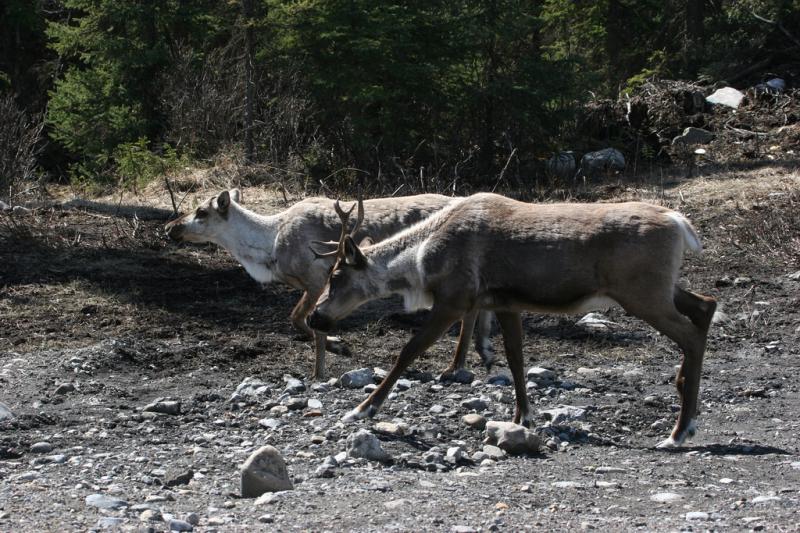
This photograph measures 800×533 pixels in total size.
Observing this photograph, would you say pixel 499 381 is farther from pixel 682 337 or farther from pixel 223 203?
pixel 223 203

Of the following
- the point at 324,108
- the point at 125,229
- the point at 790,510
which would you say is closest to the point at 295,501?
the point at 790,510

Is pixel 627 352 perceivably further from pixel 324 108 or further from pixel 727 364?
pixel 324 108

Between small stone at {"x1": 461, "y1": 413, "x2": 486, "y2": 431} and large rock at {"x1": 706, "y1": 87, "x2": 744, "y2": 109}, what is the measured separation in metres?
15.0

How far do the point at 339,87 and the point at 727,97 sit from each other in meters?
8.00

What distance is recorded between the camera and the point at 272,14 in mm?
18859

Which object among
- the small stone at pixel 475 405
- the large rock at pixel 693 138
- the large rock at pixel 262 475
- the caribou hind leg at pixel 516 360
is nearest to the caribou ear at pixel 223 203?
the small stone at pixel 475 405

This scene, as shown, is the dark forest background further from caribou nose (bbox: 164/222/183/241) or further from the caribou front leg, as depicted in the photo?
the caribou front leg

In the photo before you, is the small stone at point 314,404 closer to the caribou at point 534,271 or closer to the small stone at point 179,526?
the caribou at point 534,271

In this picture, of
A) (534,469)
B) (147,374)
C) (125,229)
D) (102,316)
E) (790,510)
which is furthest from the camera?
(125,229)

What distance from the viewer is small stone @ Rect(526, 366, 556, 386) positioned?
32.5 ft

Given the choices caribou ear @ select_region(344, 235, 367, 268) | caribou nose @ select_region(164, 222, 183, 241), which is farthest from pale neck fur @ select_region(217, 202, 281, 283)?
caribou ear @ select_region(344, 235, 367, 268)

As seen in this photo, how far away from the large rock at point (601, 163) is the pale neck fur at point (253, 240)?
874 centimetres

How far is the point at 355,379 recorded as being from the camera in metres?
9.86

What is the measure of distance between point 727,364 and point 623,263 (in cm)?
304
